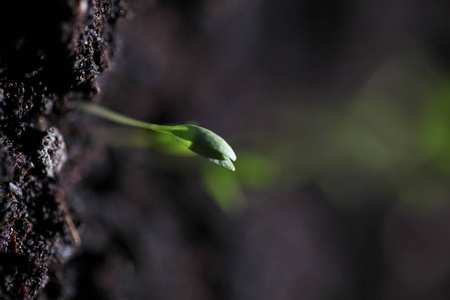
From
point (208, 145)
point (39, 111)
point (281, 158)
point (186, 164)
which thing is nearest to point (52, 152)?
point (39, 111)

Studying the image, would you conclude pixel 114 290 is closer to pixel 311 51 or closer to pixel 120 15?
pixel 120 15

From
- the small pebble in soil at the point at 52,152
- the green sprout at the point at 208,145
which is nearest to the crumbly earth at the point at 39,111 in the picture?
the small pebble in soil at the point at 52,152

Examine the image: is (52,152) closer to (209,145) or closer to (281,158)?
(209,145)

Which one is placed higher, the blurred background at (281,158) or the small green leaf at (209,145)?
the small green leaf at (209,145)

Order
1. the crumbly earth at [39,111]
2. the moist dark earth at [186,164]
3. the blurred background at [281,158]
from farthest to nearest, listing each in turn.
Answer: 1. the blurred background at [281,158]
2. the moist dark earth at [186,164]
3. the crumbly earth at [39,111]

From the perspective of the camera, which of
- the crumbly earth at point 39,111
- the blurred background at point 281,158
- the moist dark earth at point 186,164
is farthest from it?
the blurred background at point 281,158

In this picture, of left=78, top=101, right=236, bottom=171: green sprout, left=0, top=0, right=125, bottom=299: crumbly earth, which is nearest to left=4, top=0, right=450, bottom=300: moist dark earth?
left=0, top=0, right=125, bottom=299: crumbly earth

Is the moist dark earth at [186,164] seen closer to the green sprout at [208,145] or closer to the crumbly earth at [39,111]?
the crumbly earth at [39,111]
